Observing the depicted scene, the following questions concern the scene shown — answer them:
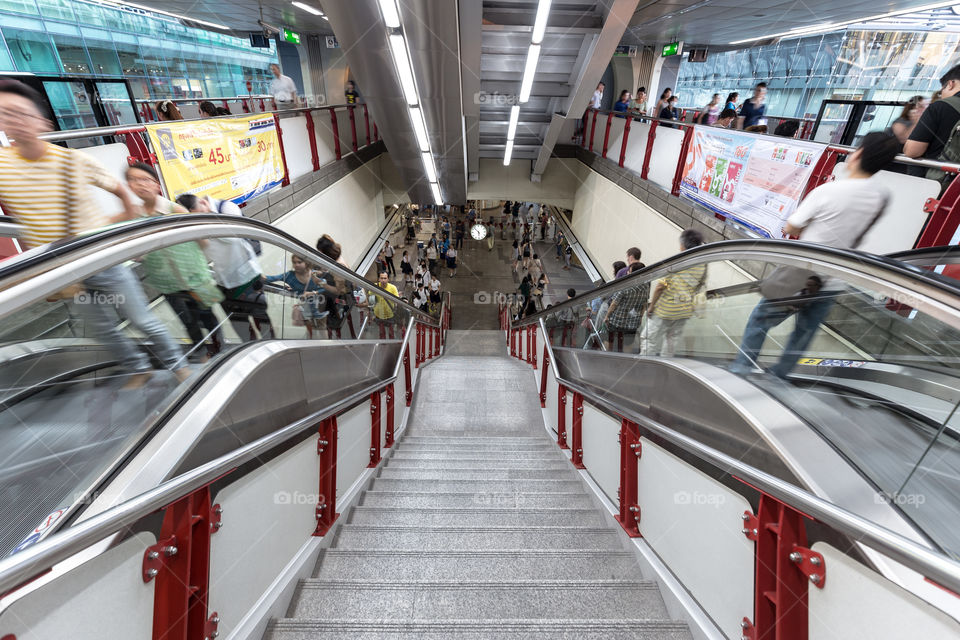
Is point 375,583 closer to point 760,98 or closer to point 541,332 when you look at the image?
point 541,332

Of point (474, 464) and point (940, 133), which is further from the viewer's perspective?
point (474, 464)

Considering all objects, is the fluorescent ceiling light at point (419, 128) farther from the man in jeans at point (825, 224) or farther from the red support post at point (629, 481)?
the red support post at point (629, 481)

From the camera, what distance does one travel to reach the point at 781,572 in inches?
50.4

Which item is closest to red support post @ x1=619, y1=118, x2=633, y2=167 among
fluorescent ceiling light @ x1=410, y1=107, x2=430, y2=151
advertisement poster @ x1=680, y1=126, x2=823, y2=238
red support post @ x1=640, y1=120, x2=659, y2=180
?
red support post @ x1=640, y1=120, x2=659, y2=180

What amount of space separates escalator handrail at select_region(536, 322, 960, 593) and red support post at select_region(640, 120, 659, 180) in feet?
20.8

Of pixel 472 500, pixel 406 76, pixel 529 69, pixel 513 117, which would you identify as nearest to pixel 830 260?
pixel 472 500

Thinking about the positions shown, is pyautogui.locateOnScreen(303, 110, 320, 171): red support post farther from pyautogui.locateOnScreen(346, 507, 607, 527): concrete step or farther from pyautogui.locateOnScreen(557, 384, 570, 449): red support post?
pyautogui.locateOnScreen(346, 507, 607, 527): concrete step

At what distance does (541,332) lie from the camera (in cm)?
579

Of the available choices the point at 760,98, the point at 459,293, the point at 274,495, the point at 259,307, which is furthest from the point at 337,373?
the point at 459,293

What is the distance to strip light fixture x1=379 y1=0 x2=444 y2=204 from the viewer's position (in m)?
3.88

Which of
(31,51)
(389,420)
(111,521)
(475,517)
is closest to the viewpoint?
(111,521)

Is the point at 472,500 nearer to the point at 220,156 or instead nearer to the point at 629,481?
the point at 629,481

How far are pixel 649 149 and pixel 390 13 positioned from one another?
4849 mm

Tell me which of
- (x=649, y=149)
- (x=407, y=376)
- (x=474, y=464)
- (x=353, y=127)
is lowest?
(x=407, y=376)
